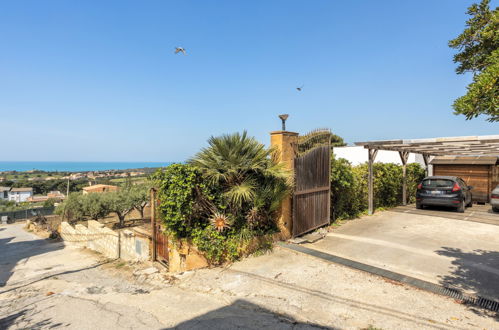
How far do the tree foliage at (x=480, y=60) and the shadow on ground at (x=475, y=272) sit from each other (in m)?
2.79

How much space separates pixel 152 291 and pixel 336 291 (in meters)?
3.41

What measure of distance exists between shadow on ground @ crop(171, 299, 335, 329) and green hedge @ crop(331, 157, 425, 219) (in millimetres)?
5586

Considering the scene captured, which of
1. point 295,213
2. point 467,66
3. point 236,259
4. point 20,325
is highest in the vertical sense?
point 467,66

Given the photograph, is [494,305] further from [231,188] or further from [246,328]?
[231,188]

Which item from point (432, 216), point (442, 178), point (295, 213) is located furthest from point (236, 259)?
point (442, 178)

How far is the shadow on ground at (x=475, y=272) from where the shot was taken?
12.7ft

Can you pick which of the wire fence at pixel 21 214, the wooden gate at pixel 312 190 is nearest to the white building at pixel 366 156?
the wooden gate at pixel 312 190

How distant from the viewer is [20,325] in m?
3.89

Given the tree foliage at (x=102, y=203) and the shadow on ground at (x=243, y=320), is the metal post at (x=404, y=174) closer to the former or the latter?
the shadow on ground at (x=243, y=320)

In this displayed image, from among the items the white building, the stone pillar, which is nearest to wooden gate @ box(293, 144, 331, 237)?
the stone pillar

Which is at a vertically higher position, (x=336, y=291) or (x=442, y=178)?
(x=442, y=178)

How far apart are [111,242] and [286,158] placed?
8.85 m

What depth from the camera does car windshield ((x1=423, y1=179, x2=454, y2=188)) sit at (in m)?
9.77

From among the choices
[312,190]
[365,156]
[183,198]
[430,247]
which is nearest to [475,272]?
[430,247]
